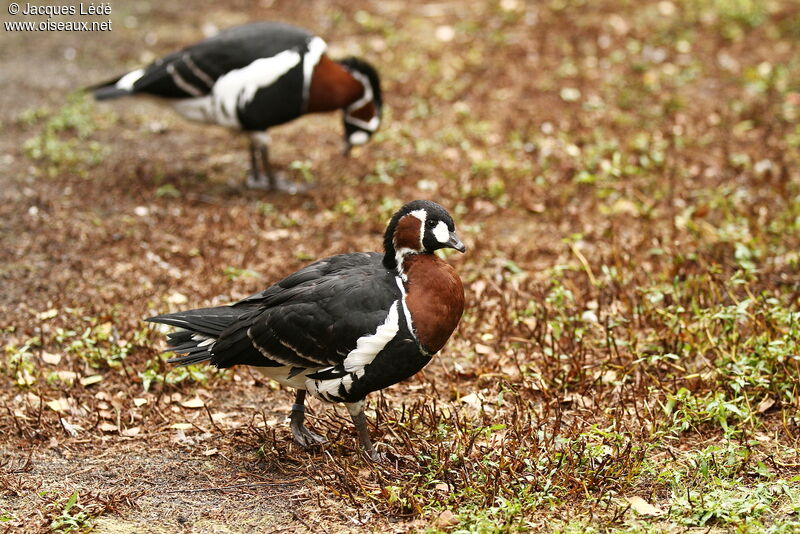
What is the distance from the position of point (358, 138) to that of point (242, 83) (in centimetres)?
129

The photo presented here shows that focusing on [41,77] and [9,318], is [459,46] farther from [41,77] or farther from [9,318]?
[9,318]

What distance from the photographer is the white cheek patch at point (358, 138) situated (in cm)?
830

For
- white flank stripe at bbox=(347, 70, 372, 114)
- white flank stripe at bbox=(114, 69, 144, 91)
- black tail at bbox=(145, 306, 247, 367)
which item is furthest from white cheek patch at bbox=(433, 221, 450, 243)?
white flank stripe at bbox=(114, 69, 144, 91)

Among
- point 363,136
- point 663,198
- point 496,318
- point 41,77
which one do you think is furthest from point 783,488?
point 41,77

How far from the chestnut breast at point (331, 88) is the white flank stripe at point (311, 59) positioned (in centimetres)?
4

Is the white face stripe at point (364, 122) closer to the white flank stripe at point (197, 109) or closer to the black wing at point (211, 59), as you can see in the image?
the black wing at point (211, 59)

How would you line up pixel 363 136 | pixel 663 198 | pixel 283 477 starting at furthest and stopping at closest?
pixel 363 136, pixel 663 198, pixel 283 477

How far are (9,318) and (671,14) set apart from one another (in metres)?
8.92

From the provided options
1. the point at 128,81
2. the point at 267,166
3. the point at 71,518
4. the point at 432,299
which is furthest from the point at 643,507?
the point at 128,81

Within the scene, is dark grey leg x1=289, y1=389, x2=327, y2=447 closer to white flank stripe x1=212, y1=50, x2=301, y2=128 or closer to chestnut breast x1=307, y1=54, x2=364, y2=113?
white flank stripe x1=212, y1=50, x2=301, y2=128

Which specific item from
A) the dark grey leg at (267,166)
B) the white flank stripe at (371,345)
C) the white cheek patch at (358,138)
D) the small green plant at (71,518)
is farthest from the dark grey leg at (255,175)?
the small green plant at (71,518)

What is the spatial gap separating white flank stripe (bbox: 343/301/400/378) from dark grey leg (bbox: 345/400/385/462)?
0.25 metres

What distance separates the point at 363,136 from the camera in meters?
8.31

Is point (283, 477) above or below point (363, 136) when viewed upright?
below
